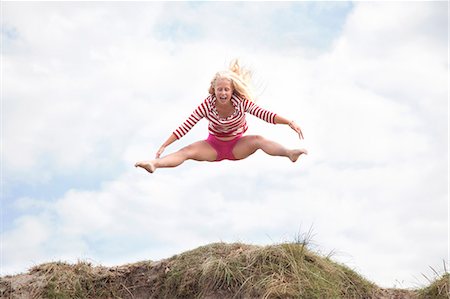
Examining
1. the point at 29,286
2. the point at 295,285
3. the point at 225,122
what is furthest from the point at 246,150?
the point at 29,286

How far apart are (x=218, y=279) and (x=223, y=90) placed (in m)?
2.64

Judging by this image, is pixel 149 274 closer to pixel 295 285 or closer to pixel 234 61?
pixel 295 285

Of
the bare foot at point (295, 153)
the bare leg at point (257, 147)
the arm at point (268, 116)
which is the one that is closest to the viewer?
the bare foot at point (295, 153)

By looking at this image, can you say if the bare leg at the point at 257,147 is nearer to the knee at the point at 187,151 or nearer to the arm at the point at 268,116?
the arm at the point at 268,116

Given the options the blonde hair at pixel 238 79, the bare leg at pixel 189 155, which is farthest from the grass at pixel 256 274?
the blonde hair at pixel 238 79

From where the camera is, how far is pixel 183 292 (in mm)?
9008

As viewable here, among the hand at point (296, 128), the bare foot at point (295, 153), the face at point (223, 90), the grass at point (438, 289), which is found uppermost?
the face at point (223, 90)

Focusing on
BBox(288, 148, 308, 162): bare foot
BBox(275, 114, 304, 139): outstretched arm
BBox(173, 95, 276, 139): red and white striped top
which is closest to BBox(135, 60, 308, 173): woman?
BBox(173, 95, 276, 139): red and white striped top

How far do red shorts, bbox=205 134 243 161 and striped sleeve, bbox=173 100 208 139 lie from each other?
1.23 ft

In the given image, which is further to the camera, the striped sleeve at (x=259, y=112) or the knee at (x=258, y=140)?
the knee at (x=258, y=140)

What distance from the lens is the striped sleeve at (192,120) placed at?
9.70 metres

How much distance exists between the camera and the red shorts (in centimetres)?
988

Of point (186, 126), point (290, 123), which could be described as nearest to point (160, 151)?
point (186, 126)

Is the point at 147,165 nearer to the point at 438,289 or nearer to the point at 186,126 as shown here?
the point at 186,126
